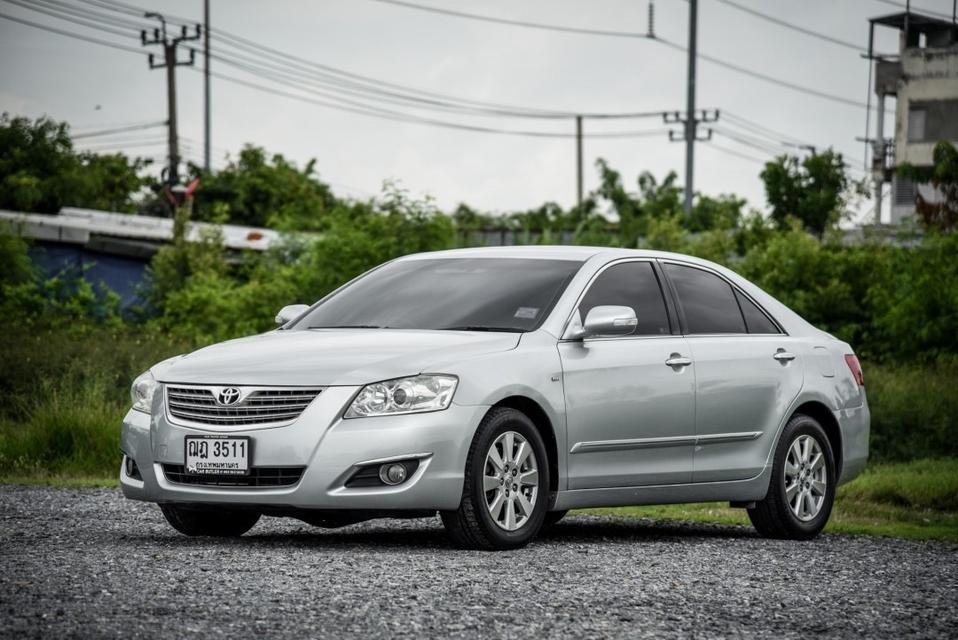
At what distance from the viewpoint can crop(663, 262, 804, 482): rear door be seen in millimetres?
10266

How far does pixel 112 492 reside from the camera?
521 inches

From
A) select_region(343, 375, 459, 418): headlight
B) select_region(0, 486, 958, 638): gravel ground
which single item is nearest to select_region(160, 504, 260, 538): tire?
select_region(0, 486, 958, 638): gravel ground

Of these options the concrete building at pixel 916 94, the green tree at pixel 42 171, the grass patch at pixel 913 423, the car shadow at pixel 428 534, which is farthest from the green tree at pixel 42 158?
the car shadow at pixel 428 534

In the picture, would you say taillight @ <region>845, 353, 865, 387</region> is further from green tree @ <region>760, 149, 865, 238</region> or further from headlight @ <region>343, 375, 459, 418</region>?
green tree @ <region>760, 149, 865, 238</region>

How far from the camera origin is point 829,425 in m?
11.3

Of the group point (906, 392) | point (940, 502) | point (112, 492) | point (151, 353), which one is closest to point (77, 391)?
point (151, 353)

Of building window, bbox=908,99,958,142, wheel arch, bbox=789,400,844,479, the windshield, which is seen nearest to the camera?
the windshield

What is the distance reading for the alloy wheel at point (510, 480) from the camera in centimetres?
877

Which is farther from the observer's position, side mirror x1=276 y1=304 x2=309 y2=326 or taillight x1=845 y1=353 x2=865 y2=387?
taillight x1=845 y1=353 x2=865 y2=387

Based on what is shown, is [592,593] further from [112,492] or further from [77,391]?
[77,391]

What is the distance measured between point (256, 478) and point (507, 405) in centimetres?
139

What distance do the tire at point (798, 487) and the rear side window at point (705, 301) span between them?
777 millimetres

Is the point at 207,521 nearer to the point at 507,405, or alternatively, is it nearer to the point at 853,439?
the point at 507,405

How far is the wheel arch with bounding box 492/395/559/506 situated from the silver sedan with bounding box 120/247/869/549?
11 millimetres
